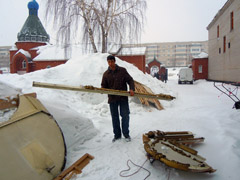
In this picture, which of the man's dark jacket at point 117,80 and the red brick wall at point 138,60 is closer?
the man's dark jacket at point 117,80

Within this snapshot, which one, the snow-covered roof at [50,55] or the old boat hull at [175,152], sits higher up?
the snow-covered roof at [50,55]

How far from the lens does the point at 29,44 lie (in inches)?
1104

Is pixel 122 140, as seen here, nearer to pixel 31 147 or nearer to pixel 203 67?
pixel 31 147

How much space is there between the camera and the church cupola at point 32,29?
28109 millimetres

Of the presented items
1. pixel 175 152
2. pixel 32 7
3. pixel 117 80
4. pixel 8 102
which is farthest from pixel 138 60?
pixel 32 7

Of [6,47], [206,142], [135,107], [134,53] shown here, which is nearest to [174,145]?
[206,142]

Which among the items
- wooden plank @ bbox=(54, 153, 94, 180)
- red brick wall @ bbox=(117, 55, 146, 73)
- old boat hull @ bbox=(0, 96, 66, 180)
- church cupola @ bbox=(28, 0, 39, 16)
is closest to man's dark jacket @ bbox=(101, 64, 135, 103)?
wooden plank @ bbox=(54, 153, 94, 180)

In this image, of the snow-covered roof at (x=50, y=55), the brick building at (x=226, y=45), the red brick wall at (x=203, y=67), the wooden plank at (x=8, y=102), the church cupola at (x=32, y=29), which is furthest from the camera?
the red brick wall at (x=203, y=67)

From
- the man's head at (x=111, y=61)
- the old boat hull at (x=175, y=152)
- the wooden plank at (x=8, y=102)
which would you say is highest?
the man's head at (x=111, y=61)

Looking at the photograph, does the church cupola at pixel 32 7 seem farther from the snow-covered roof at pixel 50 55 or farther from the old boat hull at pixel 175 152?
the old boat hull at pixel 175 152

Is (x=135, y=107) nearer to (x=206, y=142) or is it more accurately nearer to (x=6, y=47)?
(x=206, y=142)

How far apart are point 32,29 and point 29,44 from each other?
2484 millimetres

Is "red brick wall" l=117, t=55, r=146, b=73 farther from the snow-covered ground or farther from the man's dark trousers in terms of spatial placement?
the man's dark trousers

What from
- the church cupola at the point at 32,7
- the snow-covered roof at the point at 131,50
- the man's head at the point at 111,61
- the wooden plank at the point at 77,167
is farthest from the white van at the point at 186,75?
the church cupola at the point at 32,7
